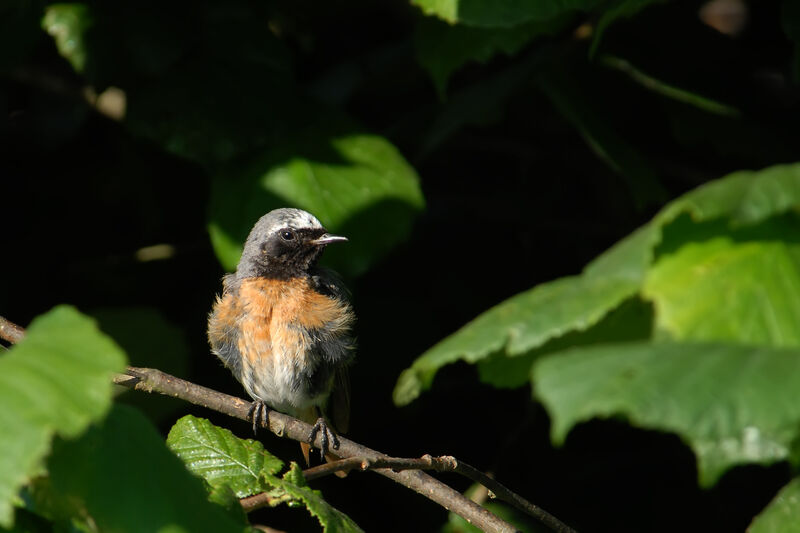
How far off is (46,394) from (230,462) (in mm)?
1704

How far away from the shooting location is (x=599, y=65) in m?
5.95

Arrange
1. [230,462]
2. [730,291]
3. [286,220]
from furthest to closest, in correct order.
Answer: [286,220] < [230,462] < [730,291]

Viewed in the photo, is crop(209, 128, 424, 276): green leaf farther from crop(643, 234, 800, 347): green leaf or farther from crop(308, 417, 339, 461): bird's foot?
crop(643, 234, 800, 347): green leaf

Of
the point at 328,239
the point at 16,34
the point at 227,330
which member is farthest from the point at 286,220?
the point at 16,34

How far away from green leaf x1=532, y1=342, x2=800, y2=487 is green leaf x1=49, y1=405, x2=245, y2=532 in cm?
89

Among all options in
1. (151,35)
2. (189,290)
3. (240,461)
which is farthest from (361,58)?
(240,461)

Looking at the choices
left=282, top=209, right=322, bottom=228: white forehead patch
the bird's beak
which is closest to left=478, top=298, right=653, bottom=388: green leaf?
the bird's beak

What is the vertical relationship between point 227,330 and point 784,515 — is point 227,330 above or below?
below

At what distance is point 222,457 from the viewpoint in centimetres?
338

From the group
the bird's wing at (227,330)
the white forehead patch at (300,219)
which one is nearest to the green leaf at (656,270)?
the white forehead patch at (300,219)

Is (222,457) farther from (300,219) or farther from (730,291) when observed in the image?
(300,219)

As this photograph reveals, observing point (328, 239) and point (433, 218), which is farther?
point (433, 218)

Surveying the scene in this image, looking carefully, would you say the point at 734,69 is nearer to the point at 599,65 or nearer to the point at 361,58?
Result: the point at 599,65

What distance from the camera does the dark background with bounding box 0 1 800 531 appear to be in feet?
19.3
